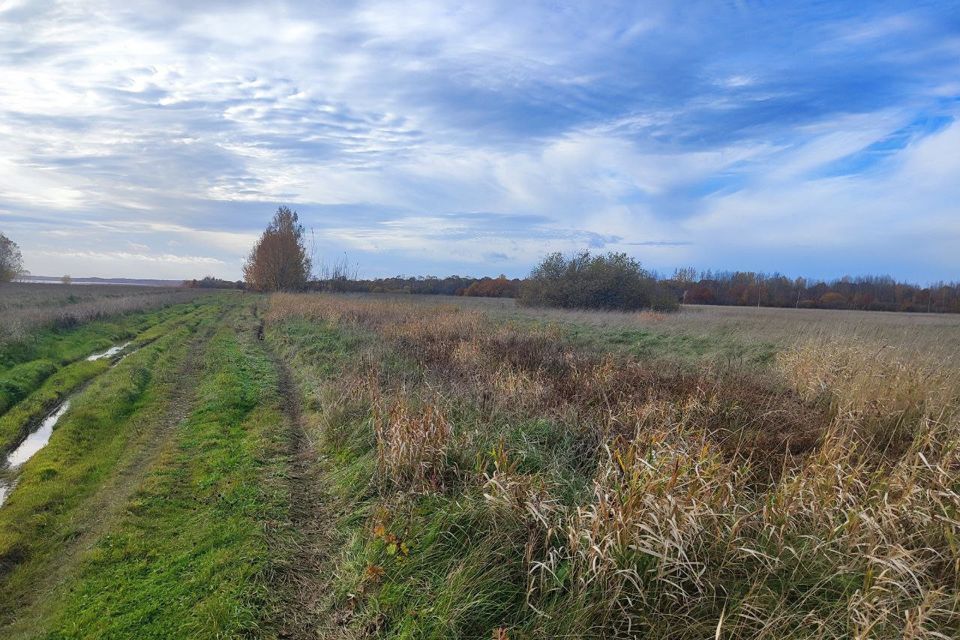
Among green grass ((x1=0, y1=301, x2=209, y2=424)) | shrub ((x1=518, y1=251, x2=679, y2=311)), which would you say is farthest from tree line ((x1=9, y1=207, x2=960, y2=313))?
green grass ((x1=0, y1=301, x2=209, y2=424))

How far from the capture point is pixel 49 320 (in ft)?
60.9

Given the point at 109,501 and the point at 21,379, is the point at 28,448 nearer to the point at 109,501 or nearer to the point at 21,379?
the point at 109,501

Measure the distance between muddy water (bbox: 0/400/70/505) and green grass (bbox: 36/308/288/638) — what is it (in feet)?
5.42

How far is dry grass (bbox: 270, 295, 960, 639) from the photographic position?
128 inches

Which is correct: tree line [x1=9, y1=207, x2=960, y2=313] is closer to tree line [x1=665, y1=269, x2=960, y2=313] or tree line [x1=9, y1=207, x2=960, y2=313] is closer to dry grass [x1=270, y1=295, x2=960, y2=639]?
tree line [x1=665, y1=269, x2=960, y2=313]

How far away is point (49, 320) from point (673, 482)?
73.2 ft

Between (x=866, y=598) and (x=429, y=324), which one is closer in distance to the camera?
(x=866, y=598)

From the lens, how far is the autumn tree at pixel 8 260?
6519 centimetres

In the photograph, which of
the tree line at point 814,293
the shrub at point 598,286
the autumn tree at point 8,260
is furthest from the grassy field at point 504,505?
the autumn tree at point 8,260

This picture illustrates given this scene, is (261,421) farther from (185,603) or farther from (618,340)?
(618,340)

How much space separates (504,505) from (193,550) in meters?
2.99

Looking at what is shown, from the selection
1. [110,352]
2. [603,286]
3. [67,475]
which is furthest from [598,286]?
[67,475]

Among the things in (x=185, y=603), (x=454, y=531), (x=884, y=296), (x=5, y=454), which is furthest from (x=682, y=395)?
(x=884, y=296)

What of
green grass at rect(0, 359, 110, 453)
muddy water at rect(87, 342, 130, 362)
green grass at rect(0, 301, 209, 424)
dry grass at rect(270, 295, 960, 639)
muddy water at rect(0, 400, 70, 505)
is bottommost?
muddy water at rect(0, 400, 70, 505)
